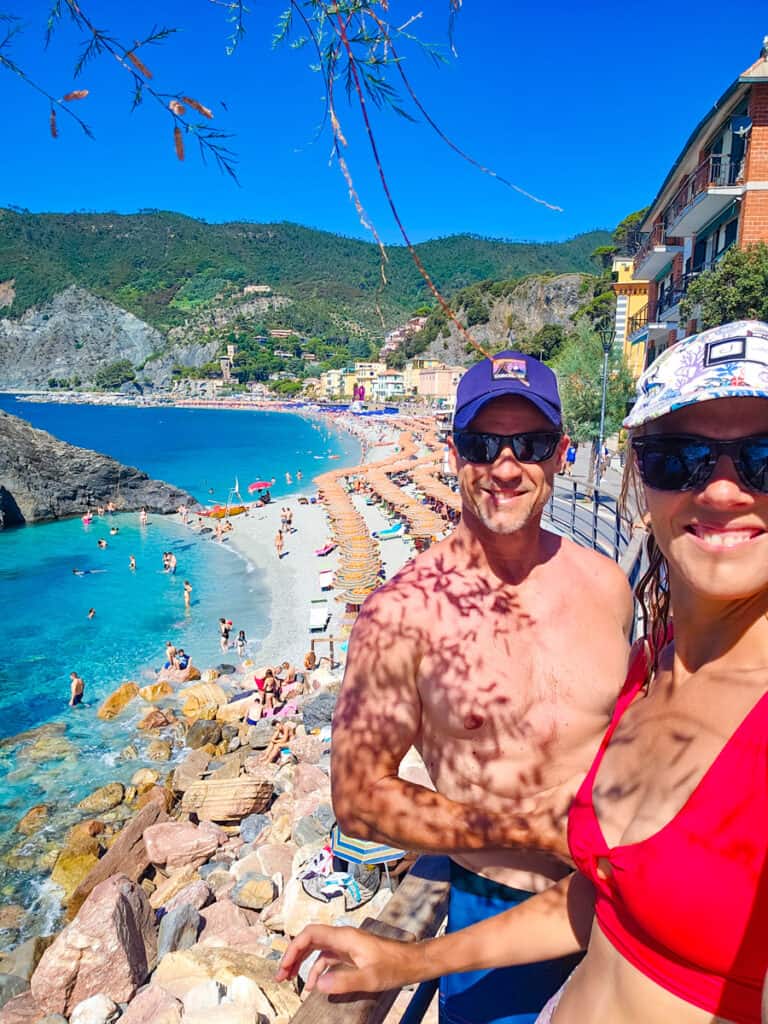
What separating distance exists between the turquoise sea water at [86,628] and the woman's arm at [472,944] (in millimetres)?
9179

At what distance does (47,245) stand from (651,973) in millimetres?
223798

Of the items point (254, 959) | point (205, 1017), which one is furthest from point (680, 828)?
point (254, 959)

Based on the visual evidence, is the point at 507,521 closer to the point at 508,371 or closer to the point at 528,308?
the point at 508,371

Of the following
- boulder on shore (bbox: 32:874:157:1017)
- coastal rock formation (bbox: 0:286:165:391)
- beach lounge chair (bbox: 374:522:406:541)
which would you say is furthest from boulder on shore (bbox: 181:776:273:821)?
coastal rock formation (bbox: 0:286:165:391)

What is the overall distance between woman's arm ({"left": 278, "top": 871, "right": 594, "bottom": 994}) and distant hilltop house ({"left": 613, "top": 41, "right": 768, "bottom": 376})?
56.6ft

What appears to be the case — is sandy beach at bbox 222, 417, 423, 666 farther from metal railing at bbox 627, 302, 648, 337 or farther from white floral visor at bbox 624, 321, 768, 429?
white floral visor at bbox 624, 321, 768, 429

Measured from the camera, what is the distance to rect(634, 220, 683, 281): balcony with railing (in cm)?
2139

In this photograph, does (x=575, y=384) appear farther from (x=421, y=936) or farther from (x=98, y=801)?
(x=421, y=936)

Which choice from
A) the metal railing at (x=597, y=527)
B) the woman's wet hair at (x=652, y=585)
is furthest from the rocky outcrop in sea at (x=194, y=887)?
the metal railing at (x=597, y=527)

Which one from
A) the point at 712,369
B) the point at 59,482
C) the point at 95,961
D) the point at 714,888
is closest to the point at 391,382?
the point at 59,482

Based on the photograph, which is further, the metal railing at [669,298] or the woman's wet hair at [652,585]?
the metal railing at [669,298]

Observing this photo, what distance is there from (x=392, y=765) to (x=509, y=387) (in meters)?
1.24

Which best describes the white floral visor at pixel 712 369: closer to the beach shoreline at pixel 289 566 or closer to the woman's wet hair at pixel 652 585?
the woman's wet hair at pixel 652 585

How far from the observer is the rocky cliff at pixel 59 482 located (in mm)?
37094
